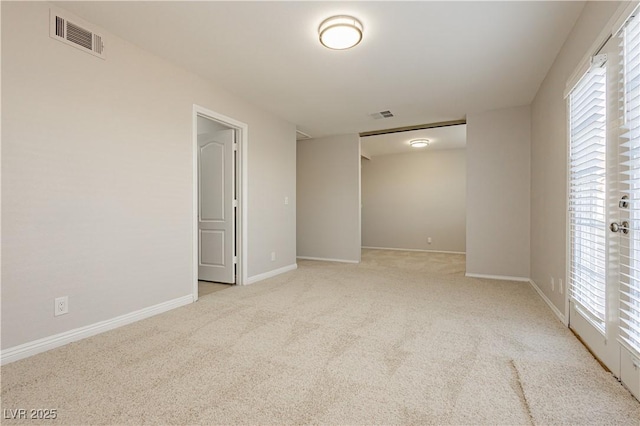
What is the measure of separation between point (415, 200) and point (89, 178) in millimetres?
6882

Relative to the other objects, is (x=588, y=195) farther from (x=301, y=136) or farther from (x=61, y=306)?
(x=301, y=136)

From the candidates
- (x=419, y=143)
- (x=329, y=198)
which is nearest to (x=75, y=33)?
(x=329, y=198)

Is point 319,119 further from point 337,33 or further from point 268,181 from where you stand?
point 337,33

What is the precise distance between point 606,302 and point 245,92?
3923 millimetres

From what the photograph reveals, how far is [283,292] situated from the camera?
3734 mm

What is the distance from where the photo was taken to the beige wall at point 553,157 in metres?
2.24

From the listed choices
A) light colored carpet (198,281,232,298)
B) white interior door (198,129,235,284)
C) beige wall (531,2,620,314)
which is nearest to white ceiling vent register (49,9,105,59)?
white interior door (198,129,235,284)

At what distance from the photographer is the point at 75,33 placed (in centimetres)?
235

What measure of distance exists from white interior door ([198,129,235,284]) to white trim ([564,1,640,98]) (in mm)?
3560

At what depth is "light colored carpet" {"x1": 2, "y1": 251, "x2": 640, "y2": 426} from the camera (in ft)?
4.85

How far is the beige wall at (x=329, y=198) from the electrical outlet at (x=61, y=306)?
14.3 ft

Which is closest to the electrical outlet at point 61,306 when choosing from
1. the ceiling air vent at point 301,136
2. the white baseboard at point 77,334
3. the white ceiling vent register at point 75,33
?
the white baseboard at point 77,334

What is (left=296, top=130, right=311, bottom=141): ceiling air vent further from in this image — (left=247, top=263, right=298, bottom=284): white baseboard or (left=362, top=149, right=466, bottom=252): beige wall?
(left=362, top=149, right=466, bottom=252): beige wall

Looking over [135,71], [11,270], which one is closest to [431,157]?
[135,71]
